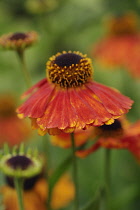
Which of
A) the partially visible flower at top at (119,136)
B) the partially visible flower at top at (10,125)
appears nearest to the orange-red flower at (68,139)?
the partially visible flower at top at (119,136)

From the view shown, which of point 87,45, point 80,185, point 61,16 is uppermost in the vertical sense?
point 61,16

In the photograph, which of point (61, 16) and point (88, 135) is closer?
point (88, 135)

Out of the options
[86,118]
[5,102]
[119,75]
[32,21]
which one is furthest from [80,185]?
[32,21]

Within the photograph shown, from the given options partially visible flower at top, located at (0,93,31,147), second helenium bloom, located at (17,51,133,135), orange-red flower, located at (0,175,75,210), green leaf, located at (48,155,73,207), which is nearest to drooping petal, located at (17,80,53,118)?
second helenium bloom, located at (17,51,133,135)

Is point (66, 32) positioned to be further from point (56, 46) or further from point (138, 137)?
point (138, 137)

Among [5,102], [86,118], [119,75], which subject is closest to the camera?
[86,118]

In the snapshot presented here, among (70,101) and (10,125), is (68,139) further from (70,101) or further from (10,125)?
(10,125)

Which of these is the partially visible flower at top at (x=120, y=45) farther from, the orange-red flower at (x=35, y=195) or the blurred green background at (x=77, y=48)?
the orange-red flower at (x=35, y=195)

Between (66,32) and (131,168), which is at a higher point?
(66,32)
